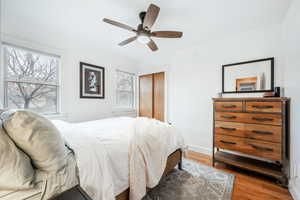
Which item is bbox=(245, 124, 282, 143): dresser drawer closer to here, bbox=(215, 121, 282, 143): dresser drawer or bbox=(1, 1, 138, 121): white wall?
bbox=(215, 121, 282, 143): dresser drawer

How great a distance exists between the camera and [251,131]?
194 centimetres

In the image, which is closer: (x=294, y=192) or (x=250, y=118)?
(x=294, y=192)

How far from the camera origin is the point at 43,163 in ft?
2.54

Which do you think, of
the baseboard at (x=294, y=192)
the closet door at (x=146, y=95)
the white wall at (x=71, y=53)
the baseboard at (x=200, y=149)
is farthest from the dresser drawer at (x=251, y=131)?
the white wall at (x=71, y=53)

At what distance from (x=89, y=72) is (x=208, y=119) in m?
2.89

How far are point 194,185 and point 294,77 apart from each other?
6.12 feet

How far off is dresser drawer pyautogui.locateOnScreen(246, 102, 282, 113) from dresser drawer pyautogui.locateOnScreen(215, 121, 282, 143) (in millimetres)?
225

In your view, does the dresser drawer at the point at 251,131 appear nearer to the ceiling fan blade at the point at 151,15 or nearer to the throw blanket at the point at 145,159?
the throw blanket at the point at 145,159

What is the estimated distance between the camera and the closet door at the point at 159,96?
3.67 metres

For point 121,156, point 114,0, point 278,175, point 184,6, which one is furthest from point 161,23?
point 278,175

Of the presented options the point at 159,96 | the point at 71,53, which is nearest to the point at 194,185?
the point at 159,96

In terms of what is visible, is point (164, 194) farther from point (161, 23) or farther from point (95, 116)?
point (161, 23)

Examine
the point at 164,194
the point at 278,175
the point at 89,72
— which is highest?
the point at 89,72

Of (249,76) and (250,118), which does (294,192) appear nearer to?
(250,118)
